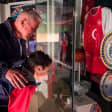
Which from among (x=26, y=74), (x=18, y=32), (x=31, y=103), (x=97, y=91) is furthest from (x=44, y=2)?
(x=97, y=91)

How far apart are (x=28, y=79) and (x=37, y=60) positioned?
0.10m

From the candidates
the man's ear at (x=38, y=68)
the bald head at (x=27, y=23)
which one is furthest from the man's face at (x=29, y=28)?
the man's ear at (x=38, y=68)

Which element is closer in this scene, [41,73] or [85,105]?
[41,73]

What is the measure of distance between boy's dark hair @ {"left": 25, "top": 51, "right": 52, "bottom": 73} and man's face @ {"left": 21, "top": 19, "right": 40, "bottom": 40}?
82mm

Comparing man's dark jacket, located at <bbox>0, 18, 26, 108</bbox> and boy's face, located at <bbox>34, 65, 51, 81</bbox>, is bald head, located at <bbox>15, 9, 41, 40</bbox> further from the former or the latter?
boy's face, located at <bbox>34, 65, 51, 81</bbox>

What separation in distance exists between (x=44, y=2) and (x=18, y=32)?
17cm

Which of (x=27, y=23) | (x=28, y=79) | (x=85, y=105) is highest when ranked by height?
(x=27, y=23)

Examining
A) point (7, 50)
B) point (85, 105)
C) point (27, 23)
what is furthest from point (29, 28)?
point (85, 105)

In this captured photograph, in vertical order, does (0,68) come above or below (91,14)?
below

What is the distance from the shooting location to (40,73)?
0.66 m

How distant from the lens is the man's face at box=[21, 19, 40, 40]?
621mm

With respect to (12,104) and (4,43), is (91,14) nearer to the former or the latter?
(4,43)

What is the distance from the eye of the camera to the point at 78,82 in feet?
2.75

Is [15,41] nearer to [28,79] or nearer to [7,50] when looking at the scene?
[7,50]
